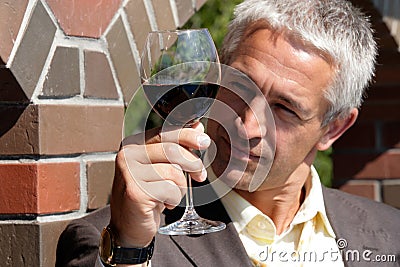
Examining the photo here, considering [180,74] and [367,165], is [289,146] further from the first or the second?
[367,165]

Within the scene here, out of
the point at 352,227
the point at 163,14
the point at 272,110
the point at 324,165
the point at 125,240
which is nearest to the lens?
the point at 125,240

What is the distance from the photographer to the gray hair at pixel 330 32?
7.16 ft


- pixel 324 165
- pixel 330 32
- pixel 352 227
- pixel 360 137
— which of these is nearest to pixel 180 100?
pixel 330 32

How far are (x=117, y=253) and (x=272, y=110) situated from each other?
72 cm

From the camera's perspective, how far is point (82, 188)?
179 centimetres

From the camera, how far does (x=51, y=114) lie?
1660 millimetres

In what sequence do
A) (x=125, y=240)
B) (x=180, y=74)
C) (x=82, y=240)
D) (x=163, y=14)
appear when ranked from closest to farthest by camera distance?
(x=180, y=74)
(x=125, y=240)
(x=82, y=240)
(x=163, y=14)

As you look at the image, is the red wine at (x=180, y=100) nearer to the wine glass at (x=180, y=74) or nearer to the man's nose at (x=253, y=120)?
the wine glass at (x=180, y=74)

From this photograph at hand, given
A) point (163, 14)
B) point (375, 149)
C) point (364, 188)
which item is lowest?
point (364, 188)

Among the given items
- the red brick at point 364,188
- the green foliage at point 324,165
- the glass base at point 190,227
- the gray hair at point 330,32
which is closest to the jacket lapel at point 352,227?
the gray hair at point 330,32

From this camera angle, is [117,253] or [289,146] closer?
[117,253]

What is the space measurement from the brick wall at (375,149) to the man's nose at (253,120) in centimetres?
117

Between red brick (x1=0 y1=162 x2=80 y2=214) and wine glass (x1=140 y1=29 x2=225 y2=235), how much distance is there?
34 centimetres

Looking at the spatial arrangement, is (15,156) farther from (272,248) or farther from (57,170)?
(272,248)
